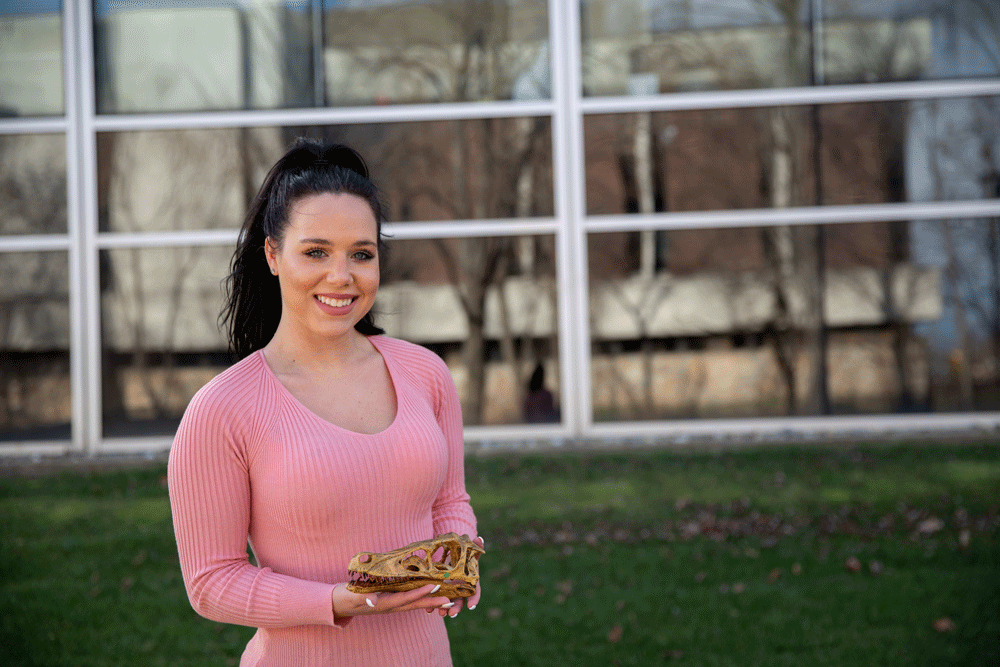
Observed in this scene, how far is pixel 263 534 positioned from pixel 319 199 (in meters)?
0.71

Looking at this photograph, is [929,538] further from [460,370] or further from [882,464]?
[460,370]

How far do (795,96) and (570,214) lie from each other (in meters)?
2.58

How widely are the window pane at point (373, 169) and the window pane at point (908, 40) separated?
3.10 meters

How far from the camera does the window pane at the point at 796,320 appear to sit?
934cm

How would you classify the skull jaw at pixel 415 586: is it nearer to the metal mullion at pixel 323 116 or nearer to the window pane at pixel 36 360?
the metal mullion at pixel 323 116

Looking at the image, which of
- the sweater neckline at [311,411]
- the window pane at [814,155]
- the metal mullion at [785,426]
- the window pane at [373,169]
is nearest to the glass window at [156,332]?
the window pane at [373,169]

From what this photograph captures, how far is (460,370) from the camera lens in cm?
954

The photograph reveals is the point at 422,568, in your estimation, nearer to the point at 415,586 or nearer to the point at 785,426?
the point at 415,586

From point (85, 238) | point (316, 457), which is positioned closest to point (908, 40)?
point (85, 238)

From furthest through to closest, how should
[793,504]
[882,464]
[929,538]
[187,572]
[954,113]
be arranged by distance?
[954,113], [882,464], [793,504], [929,538], [187,572]

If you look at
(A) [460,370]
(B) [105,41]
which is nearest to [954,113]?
(A) [460,370]

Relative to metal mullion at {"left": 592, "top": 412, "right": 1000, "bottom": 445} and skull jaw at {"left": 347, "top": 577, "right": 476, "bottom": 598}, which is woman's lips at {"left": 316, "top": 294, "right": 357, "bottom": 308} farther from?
metal mullion at {"left": 592, "top": 412, "right": 1000, "bottom": 445}

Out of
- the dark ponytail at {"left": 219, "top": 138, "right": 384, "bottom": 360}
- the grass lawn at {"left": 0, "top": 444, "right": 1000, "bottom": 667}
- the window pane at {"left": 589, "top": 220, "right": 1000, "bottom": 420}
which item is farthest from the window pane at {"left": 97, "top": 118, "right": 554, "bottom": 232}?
the dark ponytail at {"left": 219, "top": 138, "right": 384, "bottom": 360}

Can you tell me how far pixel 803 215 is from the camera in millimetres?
9375
